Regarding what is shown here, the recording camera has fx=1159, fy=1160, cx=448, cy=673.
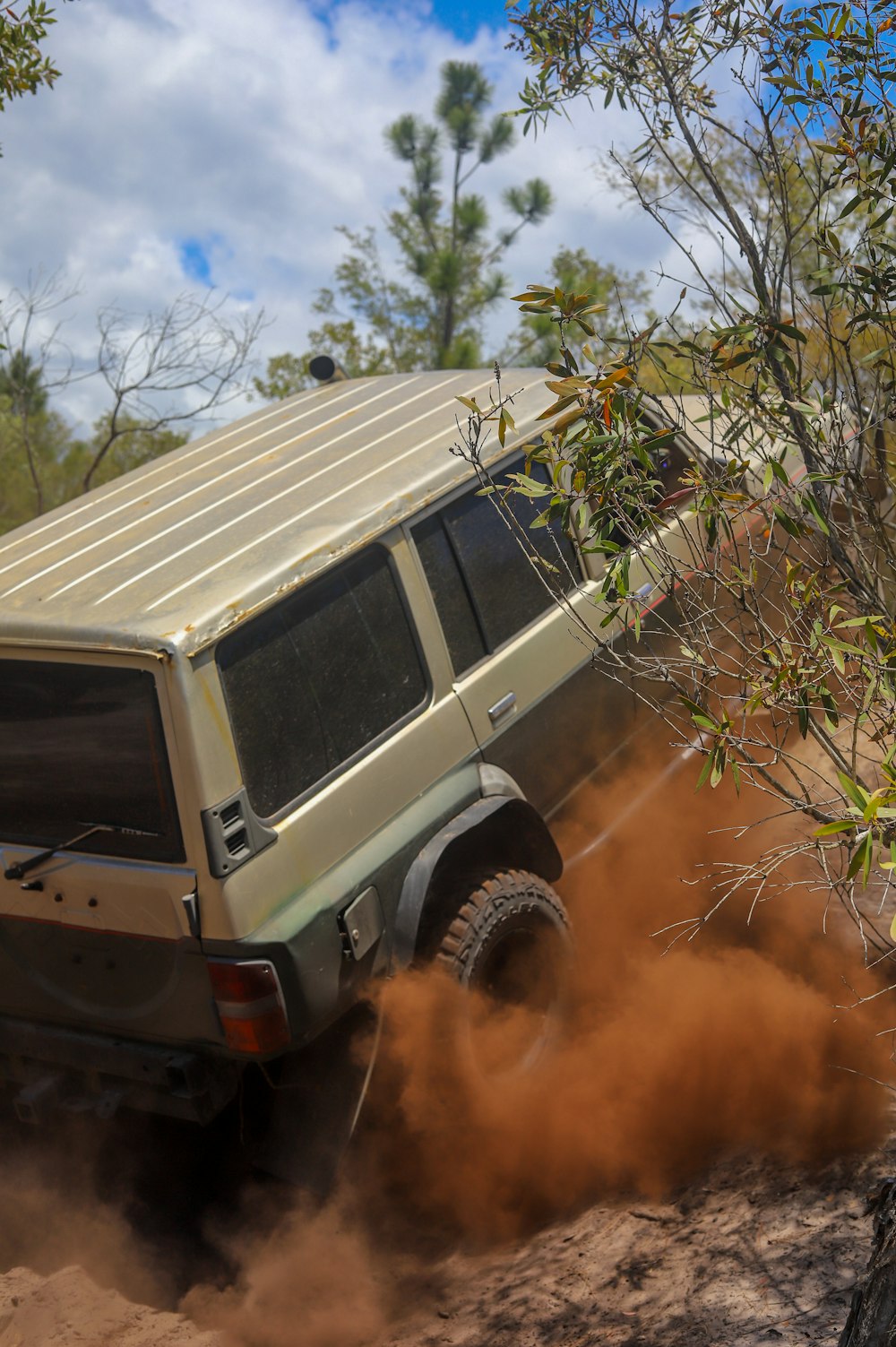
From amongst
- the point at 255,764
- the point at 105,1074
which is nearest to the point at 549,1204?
the point at 105,1074

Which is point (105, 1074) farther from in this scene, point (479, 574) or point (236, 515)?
point (479, 574)

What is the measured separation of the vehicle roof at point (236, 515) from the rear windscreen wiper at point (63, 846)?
1.50 ft

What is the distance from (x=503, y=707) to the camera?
355cm

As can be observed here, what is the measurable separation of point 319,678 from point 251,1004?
0.83m

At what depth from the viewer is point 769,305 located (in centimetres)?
308

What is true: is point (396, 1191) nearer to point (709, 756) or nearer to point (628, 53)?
point (709, 756)

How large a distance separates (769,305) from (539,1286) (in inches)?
101

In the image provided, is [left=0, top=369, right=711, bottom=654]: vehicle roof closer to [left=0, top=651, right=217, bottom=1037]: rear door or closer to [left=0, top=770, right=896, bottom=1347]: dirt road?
[left=0, top=651, right=217, bottom=1037]: rear door

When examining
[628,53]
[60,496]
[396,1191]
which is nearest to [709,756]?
[396,1191]

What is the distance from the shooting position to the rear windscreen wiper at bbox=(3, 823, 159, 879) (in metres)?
2.79

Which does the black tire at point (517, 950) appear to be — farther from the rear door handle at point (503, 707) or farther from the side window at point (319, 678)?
the side window at point (319, 678)

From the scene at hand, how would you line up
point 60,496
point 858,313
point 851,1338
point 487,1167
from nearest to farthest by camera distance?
point 851,1338 < point 858,313 < point 487,1167 < point 60,496

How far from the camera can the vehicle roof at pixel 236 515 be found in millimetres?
2789

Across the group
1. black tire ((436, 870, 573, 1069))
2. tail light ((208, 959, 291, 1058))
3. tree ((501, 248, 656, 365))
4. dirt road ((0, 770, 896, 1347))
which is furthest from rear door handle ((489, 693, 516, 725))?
tree ((501, 248, 656, 365))
